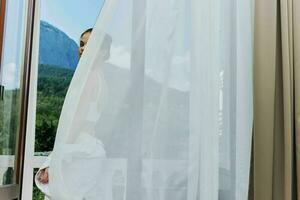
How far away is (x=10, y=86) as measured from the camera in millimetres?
1604

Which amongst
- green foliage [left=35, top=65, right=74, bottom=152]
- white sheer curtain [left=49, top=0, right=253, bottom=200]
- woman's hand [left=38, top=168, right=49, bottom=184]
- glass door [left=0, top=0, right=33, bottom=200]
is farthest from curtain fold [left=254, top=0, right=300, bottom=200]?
green foliage [left=35, top=65, right=74, bottom=152]

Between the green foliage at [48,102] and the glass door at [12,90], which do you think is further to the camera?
the green foliage at [48,102]

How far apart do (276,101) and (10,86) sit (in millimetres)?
1228

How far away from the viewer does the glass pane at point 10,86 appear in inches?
60.2

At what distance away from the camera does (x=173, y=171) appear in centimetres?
115

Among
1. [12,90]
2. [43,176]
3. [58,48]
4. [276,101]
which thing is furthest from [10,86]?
[276,101]

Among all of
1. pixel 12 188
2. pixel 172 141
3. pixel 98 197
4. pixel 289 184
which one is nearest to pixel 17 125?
pixel 12 188

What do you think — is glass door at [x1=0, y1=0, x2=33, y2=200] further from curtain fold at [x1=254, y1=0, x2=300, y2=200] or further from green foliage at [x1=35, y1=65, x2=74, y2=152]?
curtain fold at [x1=254, y1=0, x2=300, y2=200]

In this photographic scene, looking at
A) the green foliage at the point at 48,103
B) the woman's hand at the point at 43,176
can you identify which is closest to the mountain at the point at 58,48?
the green foliage at the point at 48,103

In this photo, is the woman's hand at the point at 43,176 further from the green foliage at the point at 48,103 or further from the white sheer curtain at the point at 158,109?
the green foliage at the point at 48,103

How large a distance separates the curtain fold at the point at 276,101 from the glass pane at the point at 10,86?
1.11 m

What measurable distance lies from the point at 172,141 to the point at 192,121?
0.10 metres

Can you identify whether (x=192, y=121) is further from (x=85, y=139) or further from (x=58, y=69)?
(x=58, y=69)

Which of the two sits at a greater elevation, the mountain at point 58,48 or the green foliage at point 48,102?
the mountain at point 58,48
